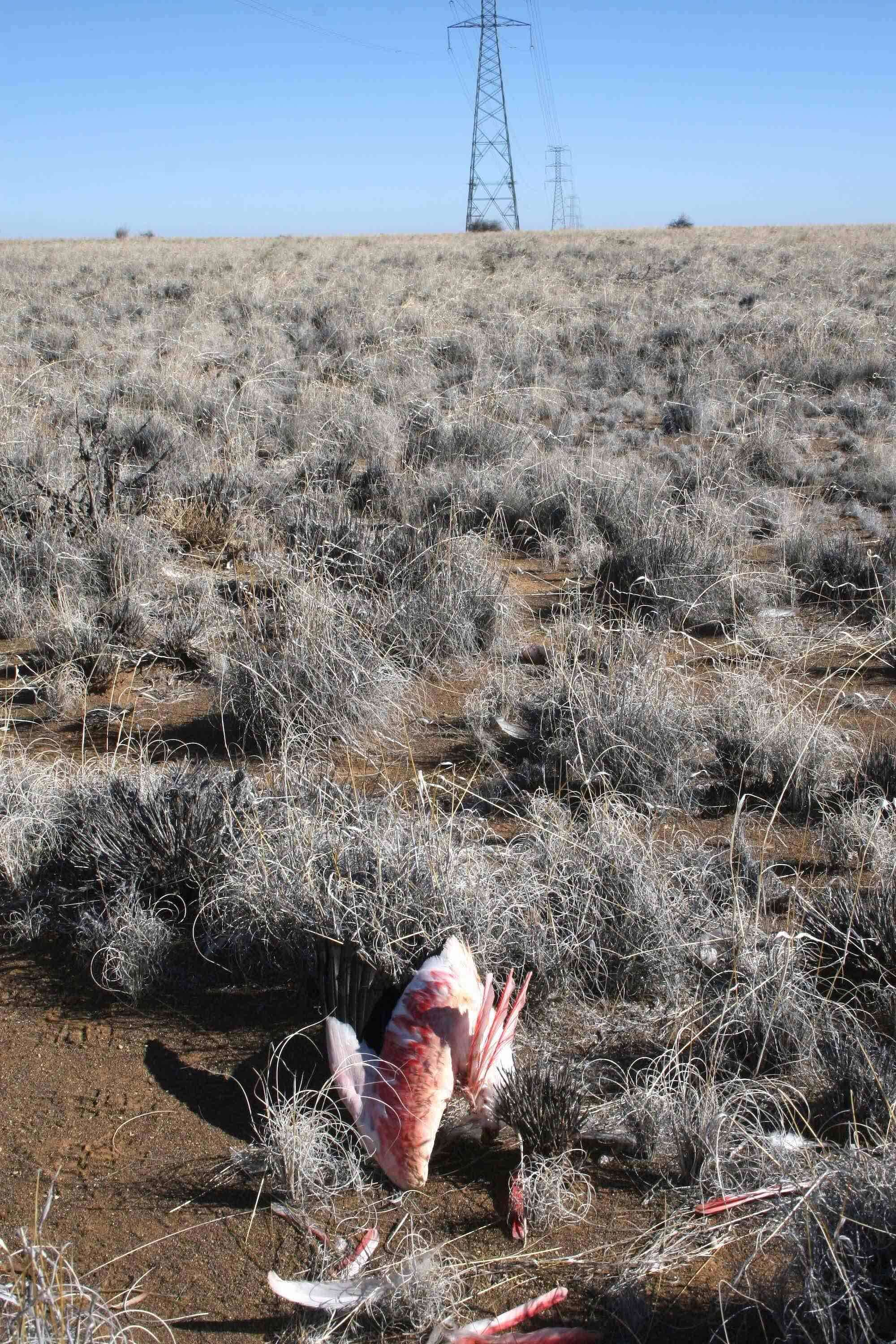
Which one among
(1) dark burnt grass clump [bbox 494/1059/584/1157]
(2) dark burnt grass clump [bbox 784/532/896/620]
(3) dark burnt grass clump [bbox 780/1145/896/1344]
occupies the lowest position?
(1) dark burnt grass clump [bbox 494/1059/584/1157]

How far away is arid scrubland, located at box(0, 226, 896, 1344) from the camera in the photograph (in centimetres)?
239

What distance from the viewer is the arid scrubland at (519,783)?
94.0 inches

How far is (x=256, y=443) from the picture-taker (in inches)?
363

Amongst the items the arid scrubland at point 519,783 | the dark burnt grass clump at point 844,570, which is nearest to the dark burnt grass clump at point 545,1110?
the arid scrubland at point 519,783

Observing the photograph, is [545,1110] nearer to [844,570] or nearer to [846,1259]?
[846,1259]

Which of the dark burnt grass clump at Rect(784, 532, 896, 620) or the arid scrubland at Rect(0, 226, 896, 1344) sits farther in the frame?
the dark burnt grass clump at Rect(784, 532, 896, 620)

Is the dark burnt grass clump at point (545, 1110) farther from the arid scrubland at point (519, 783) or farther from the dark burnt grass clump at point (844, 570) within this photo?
the dark burnt grass clump at point (844, 570)

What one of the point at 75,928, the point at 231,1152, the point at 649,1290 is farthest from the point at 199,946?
the point at 649,1290

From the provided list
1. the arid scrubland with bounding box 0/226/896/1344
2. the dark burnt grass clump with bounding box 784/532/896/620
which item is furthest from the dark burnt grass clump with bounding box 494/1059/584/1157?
the dark burnt grass clump with bounding box 784/532/896/620

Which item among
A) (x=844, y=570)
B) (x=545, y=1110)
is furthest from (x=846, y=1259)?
(x=844, y=570)

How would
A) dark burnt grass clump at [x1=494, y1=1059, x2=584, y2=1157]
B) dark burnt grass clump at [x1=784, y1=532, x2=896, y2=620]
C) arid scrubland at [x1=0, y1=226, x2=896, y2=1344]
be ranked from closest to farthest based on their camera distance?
1. arid scrubland at [x1=0, y1=226, x2=896, y2=1344]
2. dark burnt grass clump at [x1=494, y1=1059, x2=584, y2=1157]
3. dark burnt grass clump at [x1=784, y1=532, x2=896, y2=620]

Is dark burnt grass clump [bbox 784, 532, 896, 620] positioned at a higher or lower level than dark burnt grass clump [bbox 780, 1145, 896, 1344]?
higher

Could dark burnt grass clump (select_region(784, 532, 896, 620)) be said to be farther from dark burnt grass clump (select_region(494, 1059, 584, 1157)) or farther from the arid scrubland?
→ dark burnt grass clump (select_region(494, 1059, 584, 1157))

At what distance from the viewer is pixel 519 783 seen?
4.30 meters
